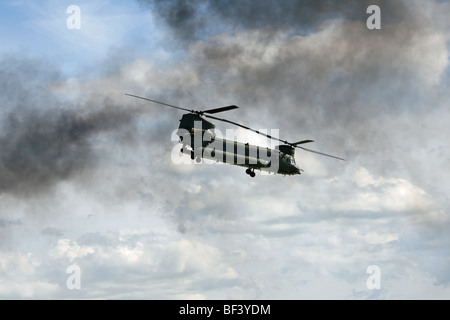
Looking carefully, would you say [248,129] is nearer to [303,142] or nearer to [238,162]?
[238,162]

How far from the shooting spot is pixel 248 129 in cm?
7625

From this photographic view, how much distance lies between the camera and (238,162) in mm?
86875
